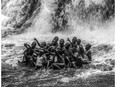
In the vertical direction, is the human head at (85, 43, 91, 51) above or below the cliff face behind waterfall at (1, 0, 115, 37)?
below

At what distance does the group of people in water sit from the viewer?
9.42 meters

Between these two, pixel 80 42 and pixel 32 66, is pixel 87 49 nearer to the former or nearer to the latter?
pixel 80 42

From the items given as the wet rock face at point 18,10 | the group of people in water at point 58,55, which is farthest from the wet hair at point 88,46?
the wet rock face at point 18,10

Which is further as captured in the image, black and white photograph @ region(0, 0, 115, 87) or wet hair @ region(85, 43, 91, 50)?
wet hair @ region(85, 43, 91, 50)

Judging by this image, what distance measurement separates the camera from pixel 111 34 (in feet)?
35.2

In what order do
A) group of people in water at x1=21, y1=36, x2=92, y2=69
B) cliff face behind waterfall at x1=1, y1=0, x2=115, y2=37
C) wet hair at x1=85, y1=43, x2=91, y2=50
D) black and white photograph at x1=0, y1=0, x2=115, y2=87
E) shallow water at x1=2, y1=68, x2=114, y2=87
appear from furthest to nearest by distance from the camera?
cliff face behind waterfall at x1=1, y1=0, x2=115, y2=37 < wet hair at x1=85, y1=43, x2=91, y2=50 < group of people in water at x1=21, y1=36, x2=92, y2=69 < black and white photograph at x1=0, y1=0, x2=115, y2=87 < shallow water at x1=2, y1=68, x2=114, y2=87

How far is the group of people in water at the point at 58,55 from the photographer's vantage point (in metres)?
9.42

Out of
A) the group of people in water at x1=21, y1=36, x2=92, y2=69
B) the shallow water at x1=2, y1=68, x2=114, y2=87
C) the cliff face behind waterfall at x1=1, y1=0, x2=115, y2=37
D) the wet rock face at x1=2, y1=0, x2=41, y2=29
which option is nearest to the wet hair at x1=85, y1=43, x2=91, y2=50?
the group of people in water at x1=21, y1=36, x2=92, y2=69

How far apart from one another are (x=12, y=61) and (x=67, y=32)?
2655mm

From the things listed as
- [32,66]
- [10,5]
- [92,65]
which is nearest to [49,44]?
[32,66]

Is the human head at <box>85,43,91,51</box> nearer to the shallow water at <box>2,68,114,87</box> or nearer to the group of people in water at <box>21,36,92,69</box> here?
the group of people in water at <box>21,36,92,69</box>

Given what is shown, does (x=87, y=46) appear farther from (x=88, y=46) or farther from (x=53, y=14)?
(x=53, y=14)

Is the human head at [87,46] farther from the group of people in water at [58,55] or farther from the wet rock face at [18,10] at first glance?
the wet rock face at [18,10]

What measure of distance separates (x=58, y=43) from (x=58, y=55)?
2.58ft
